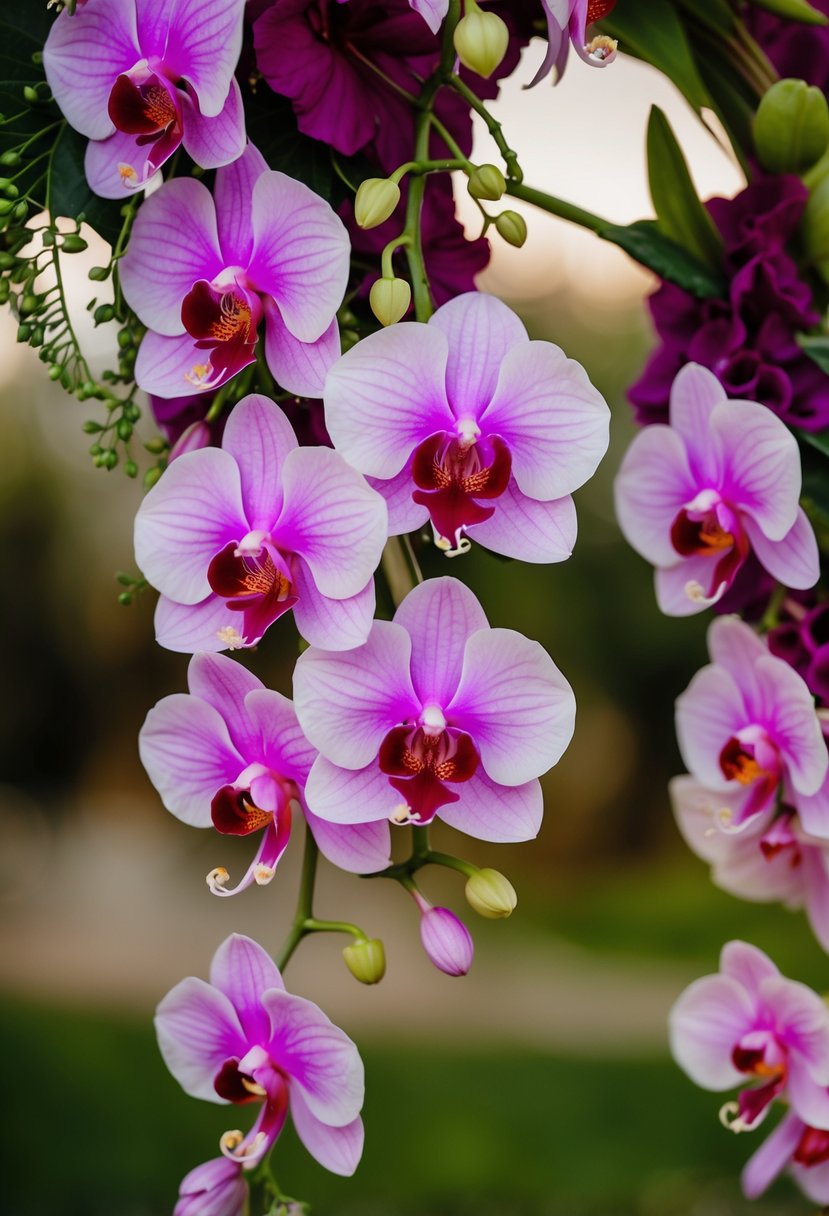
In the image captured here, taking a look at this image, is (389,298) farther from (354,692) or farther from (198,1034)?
(198,1034)

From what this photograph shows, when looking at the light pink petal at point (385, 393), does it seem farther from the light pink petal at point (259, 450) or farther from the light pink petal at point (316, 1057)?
the light pink petal at point (316, 1057)

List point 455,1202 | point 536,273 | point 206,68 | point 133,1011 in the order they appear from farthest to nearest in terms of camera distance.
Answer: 1. point 536,273
2. point 133,1011
3. point 455,1202
4. point 206,68

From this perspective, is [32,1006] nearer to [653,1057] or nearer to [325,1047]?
[653,1057]

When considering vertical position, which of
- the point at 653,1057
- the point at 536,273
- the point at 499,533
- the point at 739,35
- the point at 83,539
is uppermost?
the point at 739,35

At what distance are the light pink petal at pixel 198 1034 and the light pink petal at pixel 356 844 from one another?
7 centimetres

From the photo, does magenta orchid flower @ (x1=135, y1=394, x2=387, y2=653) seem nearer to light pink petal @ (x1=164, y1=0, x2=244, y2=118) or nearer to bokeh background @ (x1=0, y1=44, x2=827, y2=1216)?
light pink petal @ (x1=164, y1=0, x2=244, y2=118)

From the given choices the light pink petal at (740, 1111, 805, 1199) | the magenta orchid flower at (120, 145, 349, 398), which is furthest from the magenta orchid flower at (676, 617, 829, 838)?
the magenta orchid flower at (120, 145, 349, 398)

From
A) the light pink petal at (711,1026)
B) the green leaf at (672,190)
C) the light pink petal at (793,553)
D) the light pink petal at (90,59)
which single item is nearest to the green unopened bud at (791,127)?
the green leaf at (672,190)

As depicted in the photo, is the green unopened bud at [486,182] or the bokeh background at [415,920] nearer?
the green unopened bud at [486,182]

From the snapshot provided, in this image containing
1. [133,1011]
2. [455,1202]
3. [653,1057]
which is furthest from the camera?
[133,1011]

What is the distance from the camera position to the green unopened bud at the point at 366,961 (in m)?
0.38

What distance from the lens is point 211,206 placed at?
39 centimetres

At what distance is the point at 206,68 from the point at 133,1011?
3.65 meters

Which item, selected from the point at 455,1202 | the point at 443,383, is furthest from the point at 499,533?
the point at 455,1202
